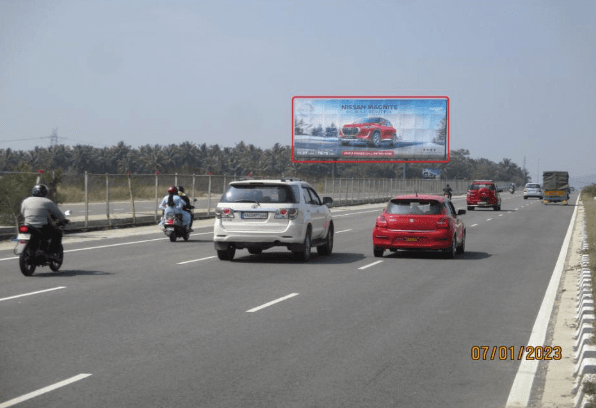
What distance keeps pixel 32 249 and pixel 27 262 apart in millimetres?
237

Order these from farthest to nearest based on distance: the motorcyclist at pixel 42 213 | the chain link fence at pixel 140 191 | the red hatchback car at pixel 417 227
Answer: the chain link fence at pixel 140 191
the red hatchback car at pixel 417 227
the motorcyclist at pixel 42 213

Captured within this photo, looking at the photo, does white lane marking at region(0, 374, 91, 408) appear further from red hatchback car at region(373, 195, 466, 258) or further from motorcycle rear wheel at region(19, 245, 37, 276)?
red hatchback car at region(373, 195, 466, 258)

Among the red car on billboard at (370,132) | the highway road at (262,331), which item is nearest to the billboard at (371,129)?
the red car on billboard at (370,132)

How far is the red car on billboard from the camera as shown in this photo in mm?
71812

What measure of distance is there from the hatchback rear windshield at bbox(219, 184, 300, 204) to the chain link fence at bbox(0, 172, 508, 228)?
848 centimetres

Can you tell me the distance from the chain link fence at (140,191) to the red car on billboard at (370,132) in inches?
140

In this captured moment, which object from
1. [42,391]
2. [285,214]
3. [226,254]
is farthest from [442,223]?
[42,391]

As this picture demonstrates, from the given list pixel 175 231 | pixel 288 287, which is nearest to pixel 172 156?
pixel 175 231

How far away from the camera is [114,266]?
17172 millimetres

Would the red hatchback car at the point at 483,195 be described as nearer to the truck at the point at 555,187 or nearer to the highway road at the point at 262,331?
the truck at the point at 555,187

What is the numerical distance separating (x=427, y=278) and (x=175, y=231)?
1029 centimetres

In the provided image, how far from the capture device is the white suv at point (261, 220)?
18.1 m

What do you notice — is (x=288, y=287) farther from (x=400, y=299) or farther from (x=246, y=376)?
(x=246, y=376)

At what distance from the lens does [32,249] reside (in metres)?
15.1
